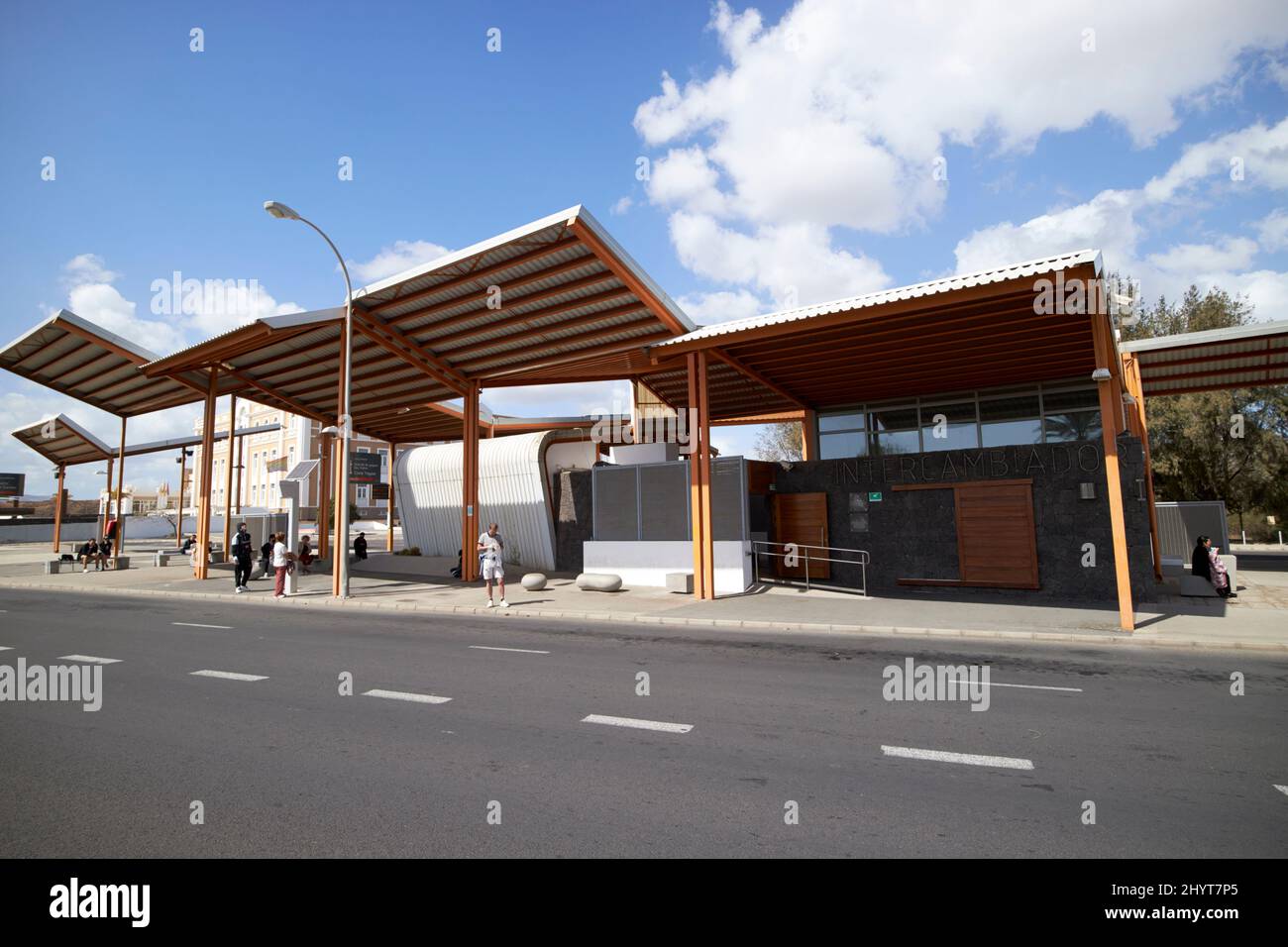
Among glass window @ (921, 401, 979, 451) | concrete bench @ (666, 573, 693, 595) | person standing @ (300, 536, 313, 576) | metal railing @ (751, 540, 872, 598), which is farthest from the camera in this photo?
person standing @ (300, 536, 313, 576)

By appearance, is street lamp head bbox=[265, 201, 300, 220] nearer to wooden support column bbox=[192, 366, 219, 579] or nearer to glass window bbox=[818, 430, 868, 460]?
wooden support column bbox=[192, 366, 219, 579]

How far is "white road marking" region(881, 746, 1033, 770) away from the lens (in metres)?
5.11

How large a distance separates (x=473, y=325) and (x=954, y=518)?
14.0 metres

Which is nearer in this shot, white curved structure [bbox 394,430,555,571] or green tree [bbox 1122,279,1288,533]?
white curved structure [bbox 394,430,555,571]

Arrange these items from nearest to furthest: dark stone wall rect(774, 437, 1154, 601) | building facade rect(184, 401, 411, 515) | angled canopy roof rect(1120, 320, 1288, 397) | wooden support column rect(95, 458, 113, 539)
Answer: dark stone wall rect(774, 437, 1154, 601), angled canopy roof rect(1120, 320, 1288, 397), wooden support column rect(95, 458, 113, 539), building facade rect(184, 401, 411, 515)

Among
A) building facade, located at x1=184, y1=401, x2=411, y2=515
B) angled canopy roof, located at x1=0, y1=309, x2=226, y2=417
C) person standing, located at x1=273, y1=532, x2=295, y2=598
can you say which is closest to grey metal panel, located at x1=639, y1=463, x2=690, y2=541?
person standing, located at x1=273, y1=532, x2=295, y2=598

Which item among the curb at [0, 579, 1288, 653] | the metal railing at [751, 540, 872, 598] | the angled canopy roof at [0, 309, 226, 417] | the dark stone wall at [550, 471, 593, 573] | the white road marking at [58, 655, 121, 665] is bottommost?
→ the curb at [0, 579, 1288, 653]

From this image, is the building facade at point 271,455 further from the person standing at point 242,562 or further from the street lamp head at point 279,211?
the street lamp head at point 279,211

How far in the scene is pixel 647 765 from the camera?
16.6 feet

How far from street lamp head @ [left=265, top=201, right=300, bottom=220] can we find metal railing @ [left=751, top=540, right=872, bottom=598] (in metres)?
13.7

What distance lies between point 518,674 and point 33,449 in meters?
45.4

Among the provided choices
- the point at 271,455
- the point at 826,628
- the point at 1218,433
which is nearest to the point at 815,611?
the point at 826,628

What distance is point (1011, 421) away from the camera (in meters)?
20.2

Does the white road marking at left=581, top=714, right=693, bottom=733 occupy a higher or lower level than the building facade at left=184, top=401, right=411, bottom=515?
lower
